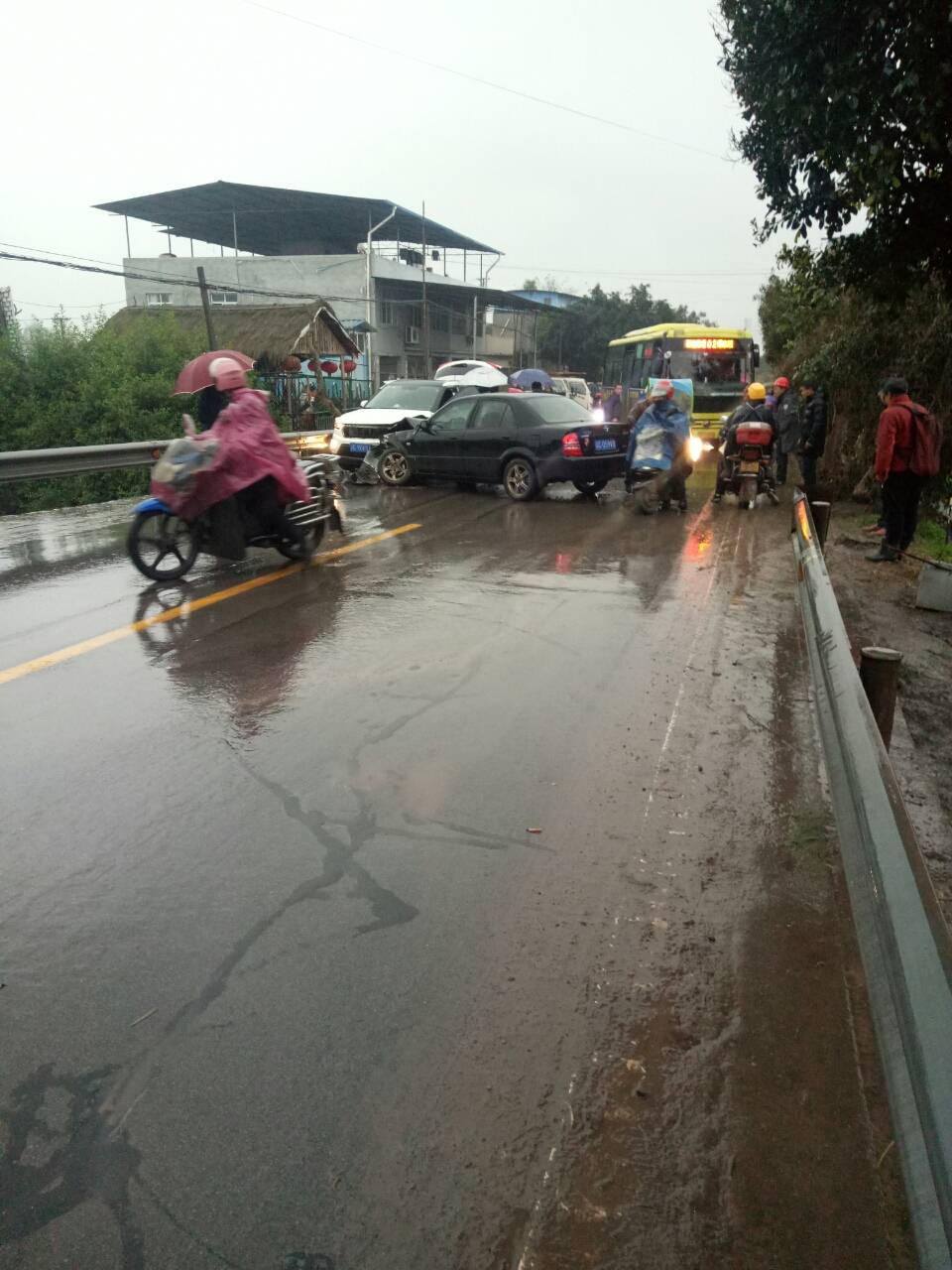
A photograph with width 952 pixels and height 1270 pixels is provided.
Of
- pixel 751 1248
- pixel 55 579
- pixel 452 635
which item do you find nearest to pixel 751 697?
pixel 452 635

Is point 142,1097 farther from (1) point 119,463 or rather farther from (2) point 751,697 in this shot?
(1) point 119,463

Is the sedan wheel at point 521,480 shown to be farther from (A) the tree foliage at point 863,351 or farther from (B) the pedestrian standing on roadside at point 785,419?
(B) the pedestrian standing on roadside at point 785,419

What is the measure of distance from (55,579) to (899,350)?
11035mm

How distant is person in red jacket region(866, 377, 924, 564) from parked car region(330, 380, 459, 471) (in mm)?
8874

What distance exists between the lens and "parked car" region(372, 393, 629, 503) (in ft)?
47.7

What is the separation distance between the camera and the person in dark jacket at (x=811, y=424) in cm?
1548

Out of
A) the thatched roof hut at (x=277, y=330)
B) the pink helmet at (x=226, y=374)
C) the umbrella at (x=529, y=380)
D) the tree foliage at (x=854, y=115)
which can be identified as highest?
the tree foliage at (x=854, y=115)

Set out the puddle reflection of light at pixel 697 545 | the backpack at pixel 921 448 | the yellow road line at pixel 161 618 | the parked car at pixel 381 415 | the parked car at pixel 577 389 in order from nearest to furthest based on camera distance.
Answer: the yellow road line at pixel 161 618 → the backpack at pixel 921 448 → the puddle reflection of light at pixel 697 545 → the parked car at pixel 381 415 → the parked car at pixel 577 389

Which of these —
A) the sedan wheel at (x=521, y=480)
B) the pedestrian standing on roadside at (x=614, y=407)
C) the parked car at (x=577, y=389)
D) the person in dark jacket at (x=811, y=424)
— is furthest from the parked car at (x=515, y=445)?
the parked car at (x=577, y=389)

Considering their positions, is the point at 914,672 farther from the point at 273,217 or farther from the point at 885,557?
the point at 273,217

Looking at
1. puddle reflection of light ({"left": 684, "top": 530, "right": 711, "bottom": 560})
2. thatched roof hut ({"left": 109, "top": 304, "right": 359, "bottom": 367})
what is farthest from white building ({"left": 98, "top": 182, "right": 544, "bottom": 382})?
puddle reflection of light ({"left": 684, "top": 530, "right": 711, "bottom": 560})

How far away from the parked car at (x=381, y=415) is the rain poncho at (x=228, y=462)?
790 cm

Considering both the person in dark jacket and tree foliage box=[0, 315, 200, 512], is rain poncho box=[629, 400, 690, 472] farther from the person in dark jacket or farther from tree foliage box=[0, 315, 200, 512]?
tree foliage box=[0, 315, 200, 512]

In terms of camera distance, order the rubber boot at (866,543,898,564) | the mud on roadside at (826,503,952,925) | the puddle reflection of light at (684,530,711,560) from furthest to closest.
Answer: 1. the rubber boot at (866,543,898,564)
2. the puddle reflection of light at (684,530,711,560)
3. the mud on roadside at (826,503,952,925)
